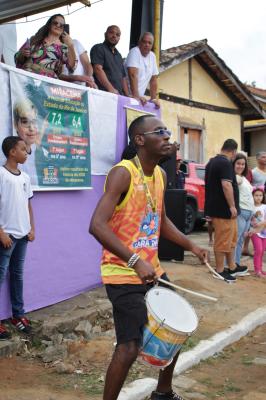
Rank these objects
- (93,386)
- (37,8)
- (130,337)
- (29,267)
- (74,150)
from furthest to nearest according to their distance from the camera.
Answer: (37,8) → (74,150) → (29,267) → (93,386) → (130,337)

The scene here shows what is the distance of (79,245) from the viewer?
236 inches

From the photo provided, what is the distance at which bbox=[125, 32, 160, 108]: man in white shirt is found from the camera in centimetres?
726

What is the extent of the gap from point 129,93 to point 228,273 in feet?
9.86

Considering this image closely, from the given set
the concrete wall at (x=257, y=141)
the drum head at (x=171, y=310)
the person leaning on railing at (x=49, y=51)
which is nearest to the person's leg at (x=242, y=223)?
the person leaning on railing at (x=49, y=51)

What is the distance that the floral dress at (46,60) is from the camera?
570 cm

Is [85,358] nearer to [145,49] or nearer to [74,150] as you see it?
[74,150]

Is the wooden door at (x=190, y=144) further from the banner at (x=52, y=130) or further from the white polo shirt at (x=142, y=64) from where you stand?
the banner at (x=52, y=130)

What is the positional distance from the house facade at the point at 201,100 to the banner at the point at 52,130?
11.6m

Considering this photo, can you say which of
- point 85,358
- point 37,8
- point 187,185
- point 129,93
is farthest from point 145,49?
point 187,185

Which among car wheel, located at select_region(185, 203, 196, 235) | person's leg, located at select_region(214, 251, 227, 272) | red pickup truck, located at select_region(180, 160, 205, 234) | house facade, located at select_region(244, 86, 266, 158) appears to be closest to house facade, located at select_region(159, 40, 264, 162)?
house facade, located at select_region(244, 86, 266, 158)

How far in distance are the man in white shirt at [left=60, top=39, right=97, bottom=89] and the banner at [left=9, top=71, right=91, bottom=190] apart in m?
0.24

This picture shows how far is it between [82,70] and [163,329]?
13.9 feet

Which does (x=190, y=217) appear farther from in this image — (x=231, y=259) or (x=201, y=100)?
(x=201, y=100)

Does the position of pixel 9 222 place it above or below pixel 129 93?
below
